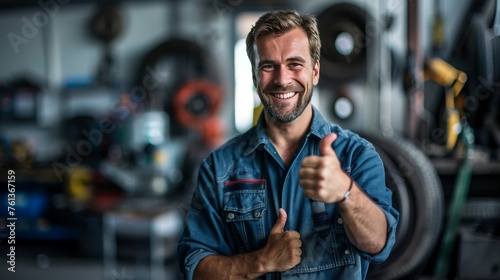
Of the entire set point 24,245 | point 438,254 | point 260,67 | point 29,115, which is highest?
point 29,115

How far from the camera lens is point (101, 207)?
2428 mm

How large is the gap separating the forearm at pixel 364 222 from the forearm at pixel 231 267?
88 mm

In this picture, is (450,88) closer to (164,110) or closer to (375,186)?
(375,186)

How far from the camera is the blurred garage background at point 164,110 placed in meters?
1.26

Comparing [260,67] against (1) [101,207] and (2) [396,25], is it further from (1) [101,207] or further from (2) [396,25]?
(1) [101,207]

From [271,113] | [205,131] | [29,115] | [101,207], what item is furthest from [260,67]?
[29,115]

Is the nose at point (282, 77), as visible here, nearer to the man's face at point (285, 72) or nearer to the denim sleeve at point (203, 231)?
the man's face at point (285, 72)

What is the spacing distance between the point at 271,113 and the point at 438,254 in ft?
3.37

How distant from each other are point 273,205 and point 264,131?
71mm

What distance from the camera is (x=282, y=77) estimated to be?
37cm

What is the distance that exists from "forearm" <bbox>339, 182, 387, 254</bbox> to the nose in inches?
3.9

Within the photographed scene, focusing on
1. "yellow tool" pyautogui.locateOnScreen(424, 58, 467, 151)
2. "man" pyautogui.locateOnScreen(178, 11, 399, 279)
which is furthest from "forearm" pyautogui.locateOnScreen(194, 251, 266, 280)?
"yellow tool" pyautogui.locateOnScreen(424, 58, 467, 151)

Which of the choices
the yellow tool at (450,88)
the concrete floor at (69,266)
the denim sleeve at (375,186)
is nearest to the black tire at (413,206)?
the denim sleeve at (375,186)

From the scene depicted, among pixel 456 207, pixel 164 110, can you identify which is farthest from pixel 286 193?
pixel 164 110
